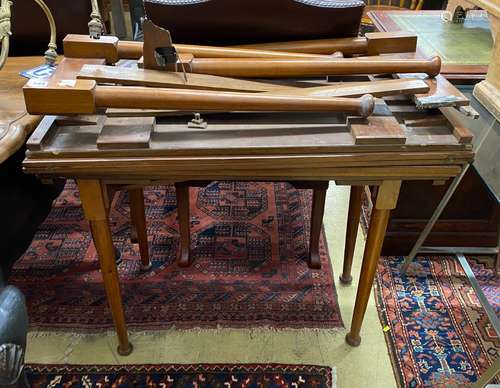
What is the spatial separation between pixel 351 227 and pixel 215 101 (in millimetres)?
804

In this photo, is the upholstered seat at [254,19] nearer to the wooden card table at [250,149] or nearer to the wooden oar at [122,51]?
the wooden oar at [122,51]

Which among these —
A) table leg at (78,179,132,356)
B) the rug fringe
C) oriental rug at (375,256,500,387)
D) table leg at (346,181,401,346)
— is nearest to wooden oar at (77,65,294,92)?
table leg at (78,179,132,356)

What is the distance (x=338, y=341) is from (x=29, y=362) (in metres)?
0.96

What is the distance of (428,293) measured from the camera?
1664 mm

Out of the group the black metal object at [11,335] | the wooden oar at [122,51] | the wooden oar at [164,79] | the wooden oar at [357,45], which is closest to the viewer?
the black metal object at [11,335]

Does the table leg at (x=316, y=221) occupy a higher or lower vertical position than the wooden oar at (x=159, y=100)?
lower

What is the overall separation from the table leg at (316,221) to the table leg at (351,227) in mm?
100

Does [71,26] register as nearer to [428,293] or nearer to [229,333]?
[229,333]

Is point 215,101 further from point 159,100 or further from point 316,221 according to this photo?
point 316,221

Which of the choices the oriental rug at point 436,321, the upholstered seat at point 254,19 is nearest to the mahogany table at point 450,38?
the upholstered seat at point 254,19

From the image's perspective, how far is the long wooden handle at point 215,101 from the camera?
0.93 metres

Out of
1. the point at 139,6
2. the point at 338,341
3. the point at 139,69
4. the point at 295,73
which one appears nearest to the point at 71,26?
the point at 139,6

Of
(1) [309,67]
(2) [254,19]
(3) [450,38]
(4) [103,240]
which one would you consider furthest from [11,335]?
(3) [450,38]

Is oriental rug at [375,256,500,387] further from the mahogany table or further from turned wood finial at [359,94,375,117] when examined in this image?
turned wood finial at [359,94,375,117]
